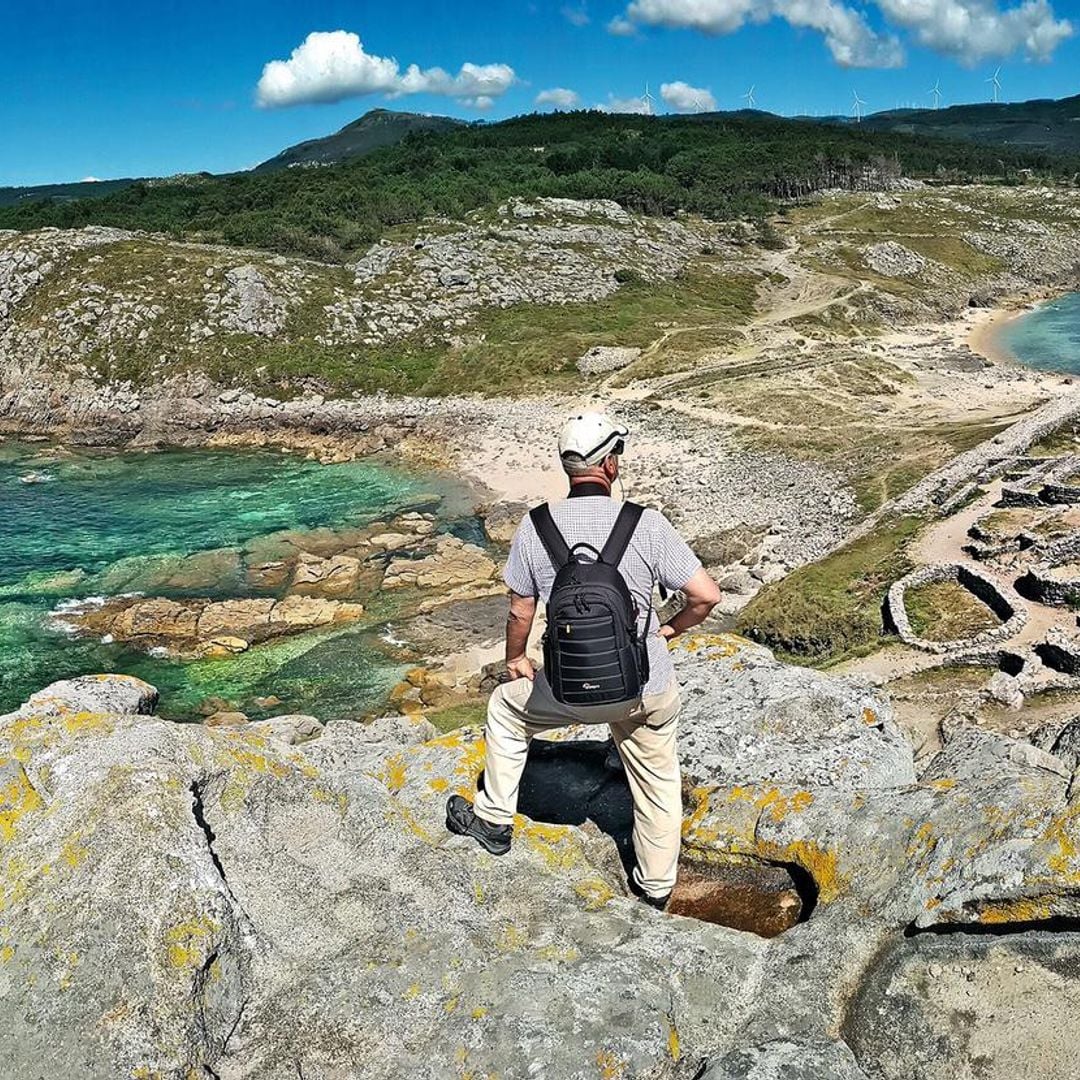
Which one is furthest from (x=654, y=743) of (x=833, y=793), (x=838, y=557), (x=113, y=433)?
(x=113, y=433)

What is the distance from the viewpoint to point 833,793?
9.21m

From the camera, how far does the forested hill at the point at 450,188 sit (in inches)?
4291

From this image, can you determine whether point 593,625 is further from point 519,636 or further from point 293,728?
point 293,728

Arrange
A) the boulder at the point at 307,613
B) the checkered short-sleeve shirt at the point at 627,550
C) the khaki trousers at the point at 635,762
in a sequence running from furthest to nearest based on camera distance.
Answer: the boulder at the point at 307,613, the khaki trousers at the point at 635,762, the checkered short-sleeve shirt at the point at 627,550

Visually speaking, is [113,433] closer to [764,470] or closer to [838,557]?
[764,470]

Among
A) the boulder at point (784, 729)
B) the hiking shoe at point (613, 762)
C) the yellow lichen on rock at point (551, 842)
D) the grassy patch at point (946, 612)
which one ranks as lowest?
the grassy patch at point (946, 612)

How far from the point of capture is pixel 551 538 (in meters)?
7.14

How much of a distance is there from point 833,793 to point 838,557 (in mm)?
25529

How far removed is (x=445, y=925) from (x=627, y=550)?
3.58 m

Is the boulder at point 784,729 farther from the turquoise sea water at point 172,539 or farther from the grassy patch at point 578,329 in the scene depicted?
the grassy patch at point 578,329

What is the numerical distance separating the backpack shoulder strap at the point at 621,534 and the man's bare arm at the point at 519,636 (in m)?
0.97

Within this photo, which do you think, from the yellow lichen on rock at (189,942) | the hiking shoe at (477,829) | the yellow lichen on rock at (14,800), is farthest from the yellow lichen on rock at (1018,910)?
the yellow lichen on rock at (14,800)

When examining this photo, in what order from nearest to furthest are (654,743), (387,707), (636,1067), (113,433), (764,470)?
(636,1067) < (654,743) < (387,707) < (764,470) < (113,433)

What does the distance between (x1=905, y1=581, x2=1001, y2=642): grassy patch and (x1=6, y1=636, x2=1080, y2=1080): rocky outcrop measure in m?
A: 18.4
